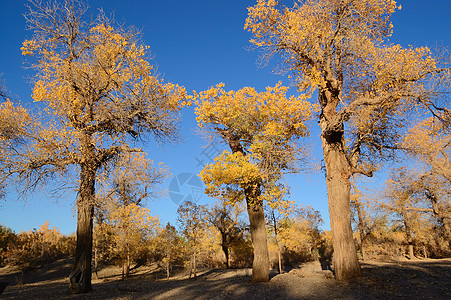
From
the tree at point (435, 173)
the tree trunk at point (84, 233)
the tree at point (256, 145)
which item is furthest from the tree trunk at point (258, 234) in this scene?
the tree at point (435, 173)

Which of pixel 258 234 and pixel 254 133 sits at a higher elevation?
pixel 254 133

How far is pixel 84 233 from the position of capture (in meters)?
9.09

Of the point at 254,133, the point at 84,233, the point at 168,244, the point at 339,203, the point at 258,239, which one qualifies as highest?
the point at 254,133

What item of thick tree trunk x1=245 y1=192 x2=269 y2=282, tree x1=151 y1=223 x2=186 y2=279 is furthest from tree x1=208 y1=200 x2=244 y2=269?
thick tree trunk x1=245 y1=192 x2=269 y2=282

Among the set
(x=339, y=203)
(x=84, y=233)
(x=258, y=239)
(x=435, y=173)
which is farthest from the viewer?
(x=435, y=173)

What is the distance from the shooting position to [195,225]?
22.3 meters

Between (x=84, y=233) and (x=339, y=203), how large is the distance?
8687 mm

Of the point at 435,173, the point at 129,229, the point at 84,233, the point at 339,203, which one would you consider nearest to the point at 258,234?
the point at 339,203

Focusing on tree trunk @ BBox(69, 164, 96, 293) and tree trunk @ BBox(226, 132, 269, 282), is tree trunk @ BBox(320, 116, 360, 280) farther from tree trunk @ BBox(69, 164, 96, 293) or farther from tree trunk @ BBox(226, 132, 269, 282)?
tree trunk @ BBox(69, 164, 96, 293)

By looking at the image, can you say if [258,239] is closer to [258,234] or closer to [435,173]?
[258,234]

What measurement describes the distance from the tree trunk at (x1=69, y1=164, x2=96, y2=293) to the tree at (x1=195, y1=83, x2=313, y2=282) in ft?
13.6

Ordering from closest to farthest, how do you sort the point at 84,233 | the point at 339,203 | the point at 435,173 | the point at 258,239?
1. the point at 339,203
2. the point at 84,233
3. the point at 258,239
4. the point at 435,173

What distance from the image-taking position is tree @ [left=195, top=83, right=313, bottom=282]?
9094 mm

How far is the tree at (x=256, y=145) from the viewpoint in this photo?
9094 mm
